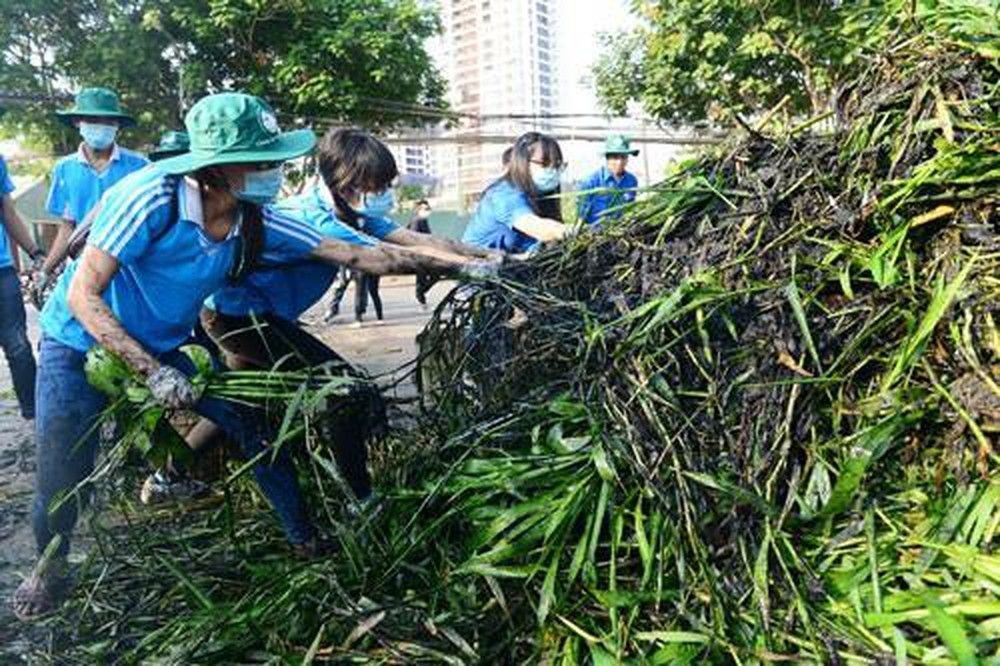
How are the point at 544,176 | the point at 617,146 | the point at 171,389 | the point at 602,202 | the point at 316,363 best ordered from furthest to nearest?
1. the point at 617,146
2. the point at 544,176
3. the point at 602,202
4. the point at 316,363
5. the point at 171,389

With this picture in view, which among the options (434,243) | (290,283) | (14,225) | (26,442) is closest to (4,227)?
(14,225)

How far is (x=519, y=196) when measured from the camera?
3.87 m

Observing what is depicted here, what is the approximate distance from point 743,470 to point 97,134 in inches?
161

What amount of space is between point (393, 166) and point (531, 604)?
185 cm

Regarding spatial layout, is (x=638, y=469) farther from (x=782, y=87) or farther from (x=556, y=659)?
(x=782, y=87)

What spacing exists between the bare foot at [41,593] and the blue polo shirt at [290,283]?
2.98ft

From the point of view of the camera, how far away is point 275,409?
91.6 inches

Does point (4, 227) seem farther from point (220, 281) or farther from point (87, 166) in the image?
point (220, 281)

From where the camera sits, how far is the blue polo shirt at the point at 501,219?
12.7 feet

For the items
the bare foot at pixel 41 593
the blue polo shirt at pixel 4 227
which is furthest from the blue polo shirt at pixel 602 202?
the blue polo shirt at pixel 4 227

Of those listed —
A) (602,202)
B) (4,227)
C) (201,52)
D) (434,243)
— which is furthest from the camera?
(201,52)

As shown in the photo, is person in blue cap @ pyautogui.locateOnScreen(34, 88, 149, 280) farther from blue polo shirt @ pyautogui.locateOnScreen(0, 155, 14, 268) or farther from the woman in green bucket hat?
the woman in green bucket hat

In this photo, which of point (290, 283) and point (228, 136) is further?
point (290, 283)

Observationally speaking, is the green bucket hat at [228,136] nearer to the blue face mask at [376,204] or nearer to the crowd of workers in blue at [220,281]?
the crowd of workers in blue at [220,281]
